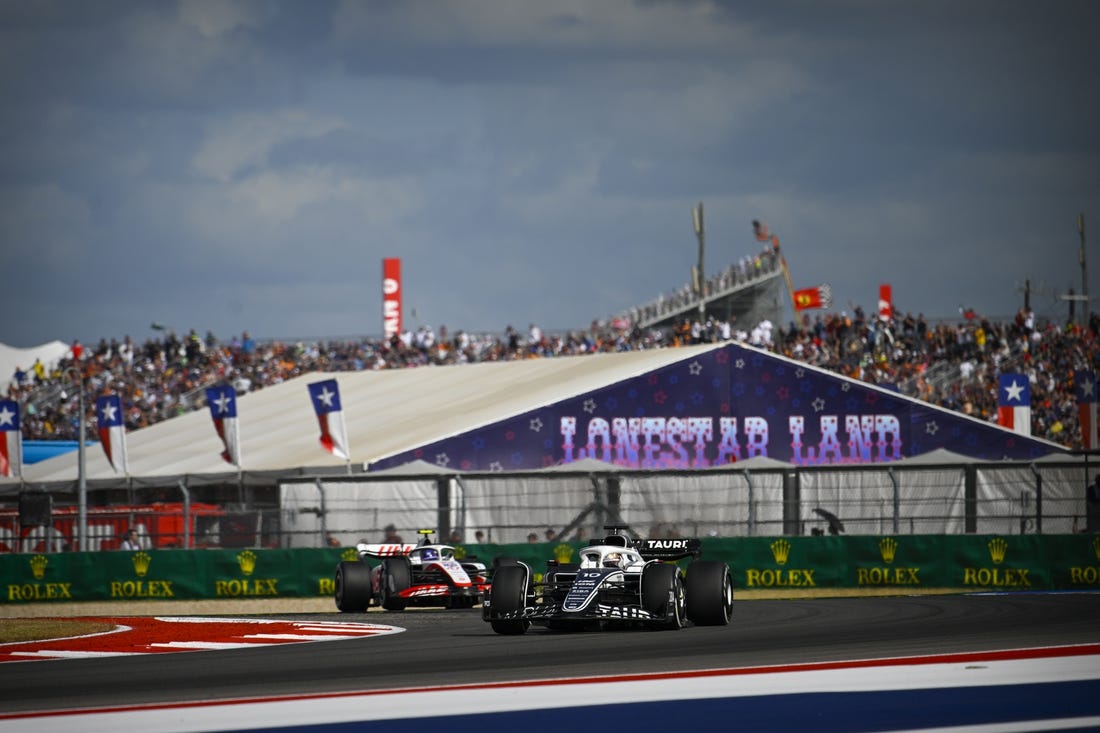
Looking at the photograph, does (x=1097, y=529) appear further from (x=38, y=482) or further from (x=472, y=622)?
(x=38, y=482)

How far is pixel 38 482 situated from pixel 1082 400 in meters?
25.5

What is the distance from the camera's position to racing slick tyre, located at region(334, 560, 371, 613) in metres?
24.5

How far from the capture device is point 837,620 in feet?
64.2

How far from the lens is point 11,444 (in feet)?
133

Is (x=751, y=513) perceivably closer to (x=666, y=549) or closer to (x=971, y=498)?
(x=971, y=498)

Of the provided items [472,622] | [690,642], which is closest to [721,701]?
[690,642]

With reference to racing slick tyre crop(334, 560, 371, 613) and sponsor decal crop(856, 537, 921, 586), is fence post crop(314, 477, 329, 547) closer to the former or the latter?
racing slick tyre crop(334, 560, 371, 613)

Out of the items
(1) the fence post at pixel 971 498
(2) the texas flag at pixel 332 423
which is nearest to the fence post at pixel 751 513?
(1) the fence post at pixel 971 498

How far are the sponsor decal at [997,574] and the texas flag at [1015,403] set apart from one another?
47.1ft

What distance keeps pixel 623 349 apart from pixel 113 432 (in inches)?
828

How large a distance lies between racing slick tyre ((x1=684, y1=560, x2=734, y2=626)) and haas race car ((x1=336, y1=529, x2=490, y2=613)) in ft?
21.6

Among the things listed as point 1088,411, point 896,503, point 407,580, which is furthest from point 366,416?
point 407,580

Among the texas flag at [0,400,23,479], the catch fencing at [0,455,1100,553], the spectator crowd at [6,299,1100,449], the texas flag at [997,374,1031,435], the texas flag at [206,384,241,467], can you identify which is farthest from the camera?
the spectator crowd at [6,299,1100,449]

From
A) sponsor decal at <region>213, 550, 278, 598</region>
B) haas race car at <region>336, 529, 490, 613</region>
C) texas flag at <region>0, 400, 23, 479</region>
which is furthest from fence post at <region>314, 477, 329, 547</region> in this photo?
texas flag at <region>0, 400, 23, 479</region>
